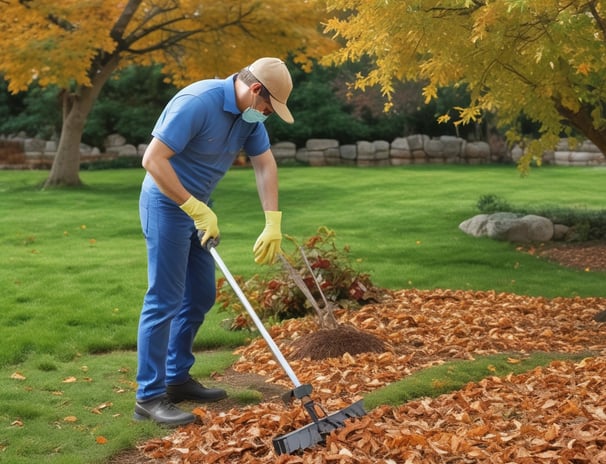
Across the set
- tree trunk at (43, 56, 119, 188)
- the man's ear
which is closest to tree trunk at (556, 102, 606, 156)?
the man's ear

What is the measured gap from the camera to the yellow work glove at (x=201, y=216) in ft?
15.0

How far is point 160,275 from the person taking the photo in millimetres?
4727

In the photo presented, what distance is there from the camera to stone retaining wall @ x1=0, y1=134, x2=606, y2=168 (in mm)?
26531

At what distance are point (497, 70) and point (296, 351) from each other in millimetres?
2990

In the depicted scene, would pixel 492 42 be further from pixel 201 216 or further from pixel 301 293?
pixel 201 216

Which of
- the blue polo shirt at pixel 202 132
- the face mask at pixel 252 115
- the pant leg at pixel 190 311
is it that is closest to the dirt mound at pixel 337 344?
the pant leg at pixel 190 311

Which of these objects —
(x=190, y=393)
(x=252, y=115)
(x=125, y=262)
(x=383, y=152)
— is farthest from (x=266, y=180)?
(x=383, y=152)

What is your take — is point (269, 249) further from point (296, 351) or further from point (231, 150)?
point (296, 351)

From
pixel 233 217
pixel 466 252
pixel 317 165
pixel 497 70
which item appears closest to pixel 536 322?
pixel 497 70

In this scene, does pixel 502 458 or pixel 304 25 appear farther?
pixel 304 25

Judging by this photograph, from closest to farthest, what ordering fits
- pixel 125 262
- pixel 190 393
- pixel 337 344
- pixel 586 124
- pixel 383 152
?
1. pixel 190 393
2. pixel 337 344
3. pixel 586 124
4. pixel 125 262
5. pixel 383 152

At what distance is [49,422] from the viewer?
4.98m

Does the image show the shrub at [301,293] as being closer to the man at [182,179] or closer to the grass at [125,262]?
the grass at [125,262]

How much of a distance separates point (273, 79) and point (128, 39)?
15.0 m
